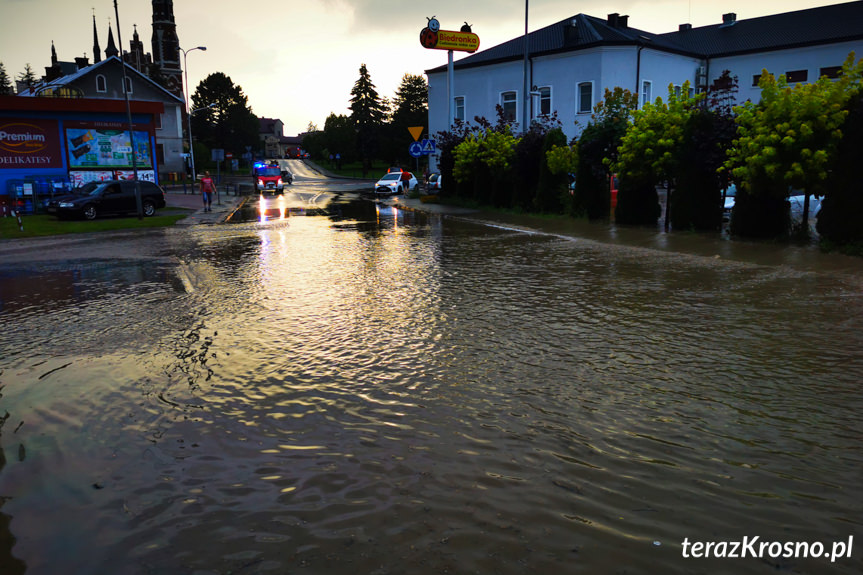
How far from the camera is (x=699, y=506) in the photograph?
3.71m

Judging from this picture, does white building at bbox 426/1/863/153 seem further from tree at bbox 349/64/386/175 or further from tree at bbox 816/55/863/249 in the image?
tree at bbox 349/64/386/175

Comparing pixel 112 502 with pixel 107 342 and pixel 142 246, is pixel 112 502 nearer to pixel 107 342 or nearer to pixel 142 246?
pixel 107 342

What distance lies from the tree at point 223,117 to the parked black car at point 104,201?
8660 cm

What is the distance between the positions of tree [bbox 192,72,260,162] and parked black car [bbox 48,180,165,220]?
86.6 meters

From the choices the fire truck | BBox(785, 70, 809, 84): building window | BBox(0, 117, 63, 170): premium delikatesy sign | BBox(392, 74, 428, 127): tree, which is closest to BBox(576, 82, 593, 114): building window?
BBox(785, 70, 809, 84): building window

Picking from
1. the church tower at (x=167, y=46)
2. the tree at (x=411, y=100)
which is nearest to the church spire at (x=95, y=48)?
the church tower at (x=167, y=46)

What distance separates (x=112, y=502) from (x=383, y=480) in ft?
5.50

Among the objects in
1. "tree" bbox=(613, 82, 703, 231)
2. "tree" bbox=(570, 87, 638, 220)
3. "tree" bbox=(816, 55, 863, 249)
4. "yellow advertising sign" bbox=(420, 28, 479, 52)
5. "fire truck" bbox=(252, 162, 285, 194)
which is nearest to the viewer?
"tree" bbox=(816, 55, 863, 249)

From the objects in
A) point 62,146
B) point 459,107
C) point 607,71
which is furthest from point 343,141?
point 62,146

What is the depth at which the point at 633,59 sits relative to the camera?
4453 cm

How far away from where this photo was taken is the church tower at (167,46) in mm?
99562

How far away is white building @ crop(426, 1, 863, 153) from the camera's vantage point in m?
44.4

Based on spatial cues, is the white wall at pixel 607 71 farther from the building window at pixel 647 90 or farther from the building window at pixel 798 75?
the building window at pixel 798 75

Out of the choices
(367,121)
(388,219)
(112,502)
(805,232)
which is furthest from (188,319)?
(367,121)
